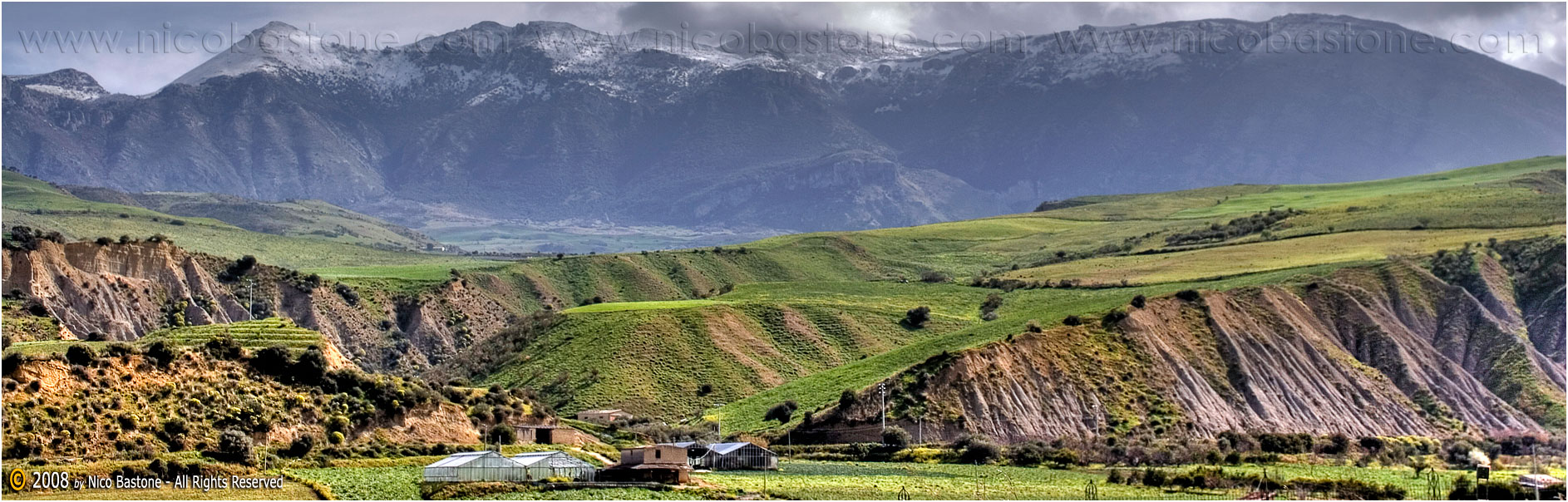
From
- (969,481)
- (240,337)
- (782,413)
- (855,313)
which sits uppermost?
(855,313)

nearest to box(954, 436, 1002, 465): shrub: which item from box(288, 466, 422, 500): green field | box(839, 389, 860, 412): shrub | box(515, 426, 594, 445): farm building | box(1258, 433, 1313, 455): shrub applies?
box(839, 389, 860, 412): shrub

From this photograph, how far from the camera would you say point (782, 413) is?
442 ft

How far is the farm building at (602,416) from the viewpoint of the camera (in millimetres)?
133675

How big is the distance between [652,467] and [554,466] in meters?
4.42

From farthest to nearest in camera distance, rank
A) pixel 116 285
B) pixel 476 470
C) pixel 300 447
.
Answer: pixel 116 285 < pixel 300 447 < pixel 476 470

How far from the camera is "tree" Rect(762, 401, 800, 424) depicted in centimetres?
13388

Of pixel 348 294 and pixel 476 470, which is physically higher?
pixel 348 294

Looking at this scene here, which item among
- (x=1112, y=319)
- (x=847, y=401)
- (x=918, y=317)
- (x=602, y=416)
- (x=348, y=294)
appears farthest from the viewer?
(x=348, y=294)

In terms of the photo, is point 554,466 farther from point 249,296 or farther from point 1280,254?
point 1280,254

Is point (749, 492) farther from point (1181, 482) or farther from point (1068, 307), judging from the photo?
point (1068, 307)

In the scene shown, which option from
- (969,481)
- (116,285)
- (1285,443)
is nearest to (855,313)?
(1285,443)

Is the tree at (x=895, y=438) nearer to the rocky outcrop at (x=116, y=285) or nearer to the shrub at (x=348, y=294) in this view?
the rocky outcrop at (x=116, y=285)

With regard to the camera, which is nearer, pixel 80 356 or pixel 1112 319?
pixel 80 356

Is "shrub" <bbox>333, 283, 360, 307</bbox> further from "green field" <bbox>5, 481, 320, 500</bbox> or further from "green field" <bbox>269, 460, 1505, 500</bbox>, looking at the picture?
"green field" <bbox>5, 481, 320, 500</bbox>
